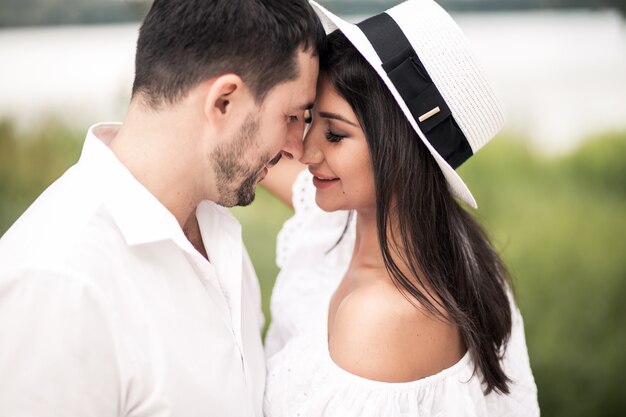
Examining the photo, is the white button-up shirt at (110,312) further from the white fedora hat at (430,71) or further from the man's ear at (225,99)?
the white fedora hat at (430,71)

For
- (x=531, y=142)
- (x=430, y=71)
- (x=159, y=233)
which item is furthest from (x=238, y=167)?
(x=531, y=142)

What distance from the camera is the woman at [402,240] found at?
1682 millimetres

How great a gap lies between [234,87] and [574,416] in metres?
2.51

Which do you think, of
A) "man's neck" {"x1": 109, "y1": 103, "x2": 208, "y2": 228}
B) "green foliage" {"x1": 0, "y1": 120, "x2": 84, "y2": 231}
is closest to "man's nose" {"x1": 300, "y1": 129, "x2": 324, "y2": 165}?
"man's neck" {"x1": 109, "y1": 103, "x2": 208, "y2": 228}

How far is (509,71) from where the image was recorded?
3066mm

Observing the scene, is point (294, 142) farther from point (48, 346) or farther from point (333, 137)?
point (48, 346)

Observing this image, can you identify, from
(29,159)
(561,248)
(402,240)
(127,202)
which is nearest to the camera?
(127,202)

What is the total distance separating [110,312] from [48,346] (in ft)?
0.46

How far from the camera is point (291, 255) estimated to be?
2.30 meters

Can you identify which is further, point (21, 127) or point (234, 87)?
point (21, 127)

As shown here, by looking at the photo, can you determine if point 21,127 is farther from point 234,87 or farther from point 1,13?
point 234,87

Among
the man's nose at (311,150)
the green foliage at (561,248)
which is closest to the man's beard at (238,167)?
the man's nose at (311,150)

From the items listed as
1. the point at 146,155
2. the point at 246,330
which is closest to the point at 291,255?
the point at 246,330

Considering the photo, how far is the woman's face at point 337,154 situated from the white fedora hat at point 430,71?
158mm
